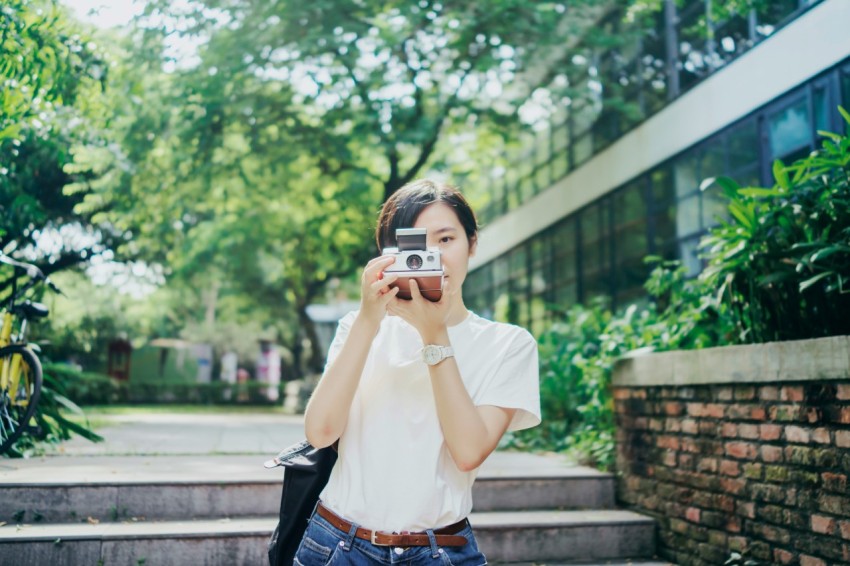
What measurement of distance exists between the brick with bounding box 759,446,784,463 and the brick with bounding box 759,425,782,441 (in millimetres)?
48

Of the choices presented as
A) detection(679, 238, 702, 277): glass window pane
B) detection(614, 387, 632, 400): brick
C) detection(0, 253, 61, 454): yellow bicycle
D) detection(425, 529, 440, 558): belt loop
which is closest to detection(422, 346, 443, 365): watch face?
detection(425, 529, 440, 558): belt loop

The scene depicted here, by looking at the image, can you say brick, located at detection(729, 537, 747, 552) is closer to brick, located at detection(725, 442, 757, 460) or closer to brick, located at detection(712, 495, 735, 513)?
brick, located at detection(712, 495, 735, 513)

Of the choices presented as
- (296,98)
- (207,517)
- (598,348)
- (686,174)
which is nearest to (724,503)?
(207,517)

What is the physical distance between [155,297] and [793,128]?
2532 centimetres

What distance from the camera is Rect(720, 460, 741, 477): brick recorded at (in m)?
4.24

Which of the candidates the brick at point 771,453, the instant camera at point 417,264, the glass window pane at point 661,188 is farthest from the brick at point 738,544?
the glass window pane at point 661,188

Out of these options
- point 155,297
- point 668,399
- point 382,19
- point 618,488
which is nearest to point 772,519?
point 668,399

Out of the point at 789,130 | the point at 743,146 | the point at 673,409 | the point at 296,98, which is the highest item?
the point at 296,98

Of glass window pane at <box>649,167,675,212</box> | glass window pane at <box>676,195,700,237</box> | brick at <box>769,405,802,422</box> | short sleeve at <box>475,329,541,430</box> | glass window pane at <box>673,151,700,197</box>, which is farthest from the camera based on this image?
glass window pane at <box>649,167,675,212</box>

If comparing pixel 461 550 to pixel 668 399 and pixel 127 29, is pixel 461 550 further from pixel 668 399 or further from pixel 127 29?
pixel 127 29

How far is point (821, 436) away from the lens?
361cm

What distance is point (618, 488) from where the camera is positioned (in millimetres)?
5566

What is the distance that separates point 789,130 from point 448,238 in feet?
28.9

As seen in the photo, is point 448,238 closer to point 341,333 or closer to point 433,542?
point 341,333
